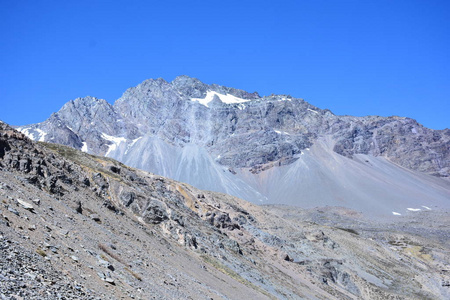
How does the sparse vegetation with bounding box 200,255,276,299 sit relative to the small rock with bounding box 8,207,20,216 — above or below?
below

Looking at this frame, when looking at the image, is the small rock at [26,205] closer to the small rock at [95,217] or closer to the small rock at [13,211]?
the small rock at [13,211]

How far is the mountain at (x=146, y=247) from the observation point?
17594 mm

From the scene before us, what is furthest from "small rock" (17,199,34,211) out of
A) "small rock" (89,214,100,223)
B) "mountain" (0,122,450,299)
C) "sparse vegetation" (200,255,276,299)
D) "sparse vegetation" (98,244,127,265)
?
"sparse vegetation" (200,255,276,299)

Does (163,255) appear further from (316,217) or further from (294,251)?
(316,217)

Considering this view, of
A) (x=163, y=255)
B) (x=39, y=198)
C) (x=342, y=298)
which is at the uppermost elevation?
(x=39, y=198)

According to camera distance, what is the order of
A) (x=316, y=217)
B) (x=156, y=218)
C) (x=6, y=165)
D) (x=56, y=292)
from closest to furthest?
(x=56, y=292), (x=6, y=165), (x=156, y=218), (x=316, y=217)

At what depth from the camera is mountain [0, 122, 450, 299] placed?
17594 mm

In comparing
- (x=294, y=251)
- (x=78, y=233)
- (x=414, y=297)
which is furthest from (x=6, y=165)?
(x=414, y=297)

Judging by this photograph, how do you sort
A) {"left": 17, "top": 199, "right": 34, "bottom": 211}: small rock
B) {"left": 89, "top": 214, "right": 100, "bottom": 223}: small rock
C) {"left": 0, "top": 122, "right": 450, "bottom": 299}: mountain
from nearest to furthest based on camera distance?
{"left": 0, "top": 122, "right": 450, "bottom": 299}: mountain → {"left": 17, "top": 199, "right": 34, "bottom": 211}: small rock → {"left": 89, "top": 214, "right": 100, "bottom": 223}: small rock

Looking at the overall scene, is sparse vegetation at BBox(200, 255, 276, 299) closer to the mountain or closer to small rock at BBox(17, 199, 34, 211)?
the mountain

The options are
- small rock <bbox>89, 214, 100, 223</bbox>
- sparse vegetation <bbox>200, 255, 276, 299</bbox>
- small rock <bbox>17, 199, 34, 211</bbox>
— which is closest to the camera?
small rock <bbox>17, 199, 34, 211</bbox>

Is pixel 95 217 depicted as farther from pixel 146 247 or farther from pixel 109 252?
pixel 109 252

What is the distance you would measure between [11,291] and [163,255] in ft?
63.6

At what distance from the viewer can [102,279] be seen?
61.2ft
